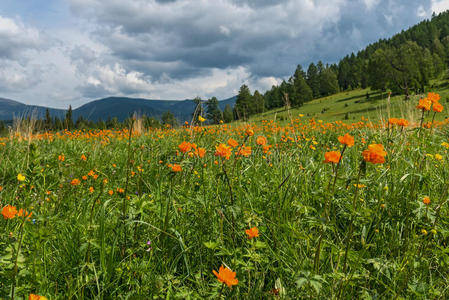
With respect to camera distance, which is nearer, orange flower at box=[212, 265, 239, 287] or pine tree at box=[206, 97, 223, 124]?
orange flower at box=[212, 265, 239, 287]

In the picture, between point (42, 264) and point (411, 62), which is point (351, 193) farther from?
point (411, 62)

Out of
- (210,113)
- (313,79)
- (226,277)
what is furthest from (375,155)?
(313,79)

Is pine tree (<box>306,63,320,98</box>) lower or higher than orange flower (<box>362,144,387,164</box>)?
higher

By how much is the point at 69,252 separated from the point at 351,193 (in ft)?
6.63

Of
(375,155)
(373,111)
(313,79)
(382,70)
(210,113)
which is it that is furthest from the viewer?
(313,79)

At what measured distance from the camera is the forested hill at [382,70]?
1412 inches

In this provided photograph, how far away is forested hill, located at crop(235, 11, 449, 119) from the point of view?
35.9 metres

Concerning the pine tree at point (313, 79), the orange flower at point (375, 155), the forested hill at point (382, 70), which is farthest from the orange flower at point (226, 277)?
the pine tree at point (313, 79)

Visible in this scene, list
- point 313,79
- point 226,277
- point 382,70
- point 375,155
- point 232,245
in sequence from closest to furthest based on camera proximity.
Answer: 1. point 226,277
2. point 375,155
3. point 232,245
4. point 382,70
5. point 313,79

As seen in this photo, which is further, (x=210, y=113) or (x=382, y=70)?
(x=382, y=70)

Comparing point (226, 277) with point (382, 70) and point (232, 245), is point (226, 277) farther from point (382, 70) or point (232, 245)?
point (382, 70)

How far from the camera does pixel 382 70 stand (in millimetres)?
37875

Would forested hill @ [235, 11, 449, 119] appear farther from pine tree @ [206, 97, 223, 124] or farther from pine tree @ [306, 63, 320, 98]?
pine tree @ [206, 97, 223, 124]

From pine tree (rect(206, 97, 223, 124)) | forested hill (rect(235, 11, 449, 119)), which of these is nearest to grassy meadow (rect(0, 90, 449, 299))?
pine tree (rect(206, 97, 223, 124))
